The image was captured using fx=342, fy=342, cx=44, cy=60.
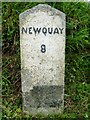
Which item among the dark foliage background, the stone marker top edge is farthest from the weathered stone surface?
the dark foliage background

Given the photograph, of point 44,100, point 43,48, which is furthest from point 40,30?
point 44,100

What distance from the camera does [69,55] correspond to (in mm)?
4074

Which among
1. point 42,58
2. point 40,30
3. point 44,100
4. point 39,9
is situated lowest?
point 44,100

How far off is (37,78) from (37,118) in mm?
446

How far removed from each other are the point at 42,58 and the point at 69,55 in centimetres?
72

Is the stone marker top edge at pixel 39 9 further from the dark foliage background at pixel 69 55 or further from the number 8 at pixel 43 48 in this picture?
the dark foliage background at pixel 69 55

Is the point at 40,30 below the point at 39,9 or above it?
below

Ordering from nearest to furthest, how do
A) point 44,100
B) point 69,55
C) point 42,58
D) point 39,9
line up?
point 39,9 → point 42,58 → point 44,100 → point 69,55

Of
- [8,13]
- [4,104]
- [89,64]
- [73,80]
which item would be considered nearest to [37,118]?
[4,104]

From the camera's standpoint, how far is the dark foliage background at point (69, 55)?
382cm

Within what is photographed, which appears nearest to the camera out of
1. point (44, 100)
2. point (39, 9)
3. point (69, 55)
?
point (39, 9)

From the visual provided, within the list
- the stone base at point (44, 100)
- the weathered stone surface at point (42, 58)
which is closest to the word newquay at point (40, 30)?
the weathered stone surface at point (42, 58)

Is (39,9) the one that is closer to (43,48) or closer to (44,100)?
(43,48)

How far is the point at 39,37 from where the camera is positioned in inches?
133
